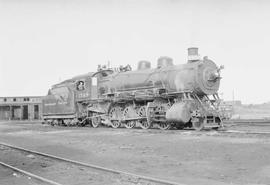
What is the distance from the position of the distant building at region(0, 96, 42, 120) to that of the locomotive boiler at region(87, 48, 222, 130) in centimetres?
4719

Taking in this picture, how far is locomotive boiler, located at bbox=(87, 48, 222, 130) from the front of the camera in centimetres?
Answer: 1686

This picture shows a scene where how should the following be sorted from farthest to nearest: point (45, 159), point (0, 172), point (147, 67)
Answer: point (147, 67) < point (45, 159) < point (0, 172)

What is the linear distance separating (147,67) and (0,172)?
13.4 m

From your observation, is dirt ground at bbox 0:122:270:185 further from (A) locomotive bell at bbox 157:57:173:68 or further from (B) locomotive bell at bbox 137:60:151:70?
(B) locomotive bell at bbox 137:60:151:70

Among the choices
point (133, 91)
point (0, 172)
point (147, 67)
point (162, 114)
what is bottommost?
point (0, 172)

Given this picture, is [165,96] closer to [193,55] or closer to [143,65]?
[193,55]

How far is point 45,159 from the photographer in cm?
1044

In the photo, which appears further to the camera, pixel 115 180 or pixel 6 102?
pixel 6 102

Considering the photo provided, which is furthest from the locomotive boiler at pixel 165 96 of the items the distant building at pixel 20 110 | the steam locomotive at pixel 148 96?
the distant building at pixel 20 110

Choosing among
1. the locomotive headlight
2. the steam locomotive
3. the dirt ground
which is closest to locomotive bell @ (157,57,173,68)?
the steam locomotive

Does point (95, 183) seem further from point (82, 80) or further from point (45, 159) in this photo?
point (82, 80)

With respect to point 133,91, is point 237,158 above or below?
below

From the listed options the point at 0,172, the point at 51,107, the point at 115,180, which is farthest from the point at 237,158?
the point at 51,107

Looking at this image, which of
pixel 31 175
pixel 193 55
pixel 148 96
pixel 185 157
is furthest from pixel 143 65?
pixel 31 175
